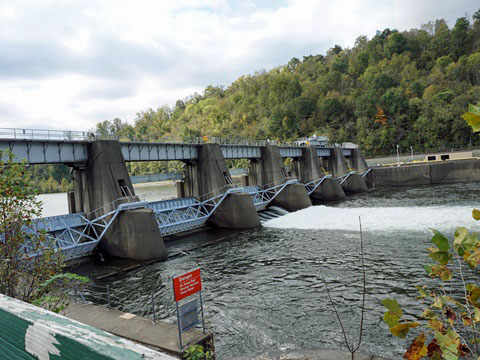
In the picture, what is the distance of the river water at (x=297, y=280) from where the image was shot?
1244 centimetres

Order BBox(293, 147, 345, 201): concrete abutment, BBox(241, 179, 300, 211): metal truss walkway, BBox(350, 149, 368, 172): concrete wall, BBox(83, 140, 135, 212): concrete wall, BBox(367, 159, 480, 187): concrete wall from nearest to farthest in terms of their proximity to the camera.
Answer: BBox(83, 140, 135, 212): concrete wall → BBox(241, 179, 300, 211): metal truss walkway → BBox(293, 147, 345, 201): concrete abutment → BBox(367, 159, 480, 187): concrete wall → BBox(350, 149, 368, 172): concrete wall

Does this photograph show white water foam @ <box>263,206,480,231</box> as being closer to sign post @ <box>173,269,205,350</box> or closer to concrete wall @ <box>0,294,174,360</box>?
sign post @ <box>173,269,205,350</box>

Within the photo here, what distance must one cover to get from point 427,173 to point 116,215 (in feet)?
195

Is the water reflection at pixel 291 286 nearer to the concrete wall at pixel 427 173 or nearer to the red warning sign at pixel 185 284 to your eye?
the red warning sign at pixel 185 284

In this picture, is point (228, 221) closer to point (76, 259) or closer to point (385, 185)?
point (76, 259)

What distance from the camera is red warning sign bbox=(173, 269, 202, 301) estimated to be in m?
9.40

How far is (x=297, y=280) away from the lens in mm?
17969

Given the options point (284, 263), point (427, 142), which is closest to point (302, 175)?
point (284, 263)

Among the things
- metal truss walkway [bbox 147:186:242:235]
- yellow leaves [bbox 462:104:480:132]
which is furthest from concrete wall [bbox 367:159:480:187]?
yellow leaves [bbox 462:104:480:132]

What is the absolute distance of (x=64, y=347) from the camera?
4.55ft

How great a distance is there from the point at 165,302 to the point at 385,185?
201ft

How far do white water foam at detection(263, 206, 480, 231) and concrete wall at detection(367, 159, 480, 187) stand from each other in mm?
32824

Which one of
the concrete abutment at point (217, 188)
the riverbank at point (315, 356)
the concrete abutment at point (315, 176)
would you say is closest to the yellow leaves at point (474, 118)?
the riverbank at point (315, 356)

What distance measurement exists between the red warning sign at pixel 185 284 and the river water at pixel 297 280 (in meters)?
3.08
